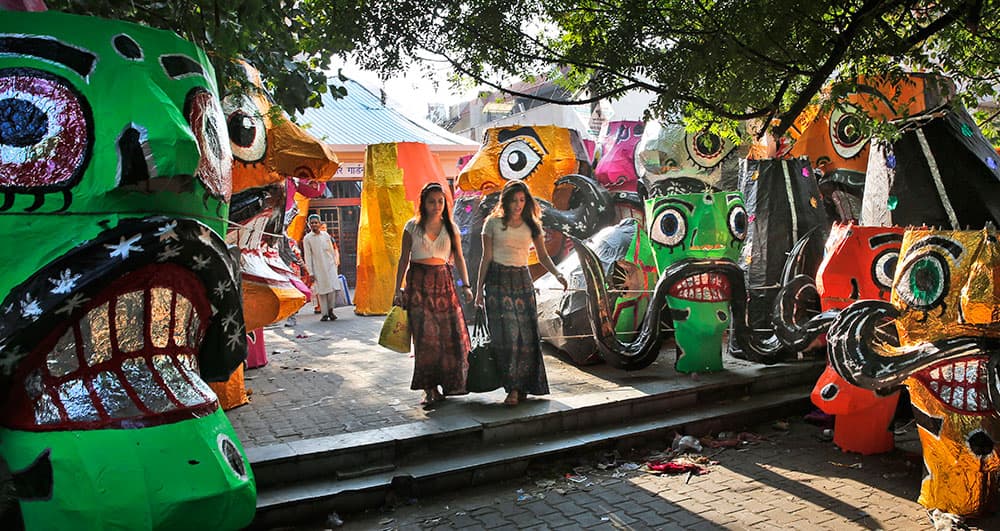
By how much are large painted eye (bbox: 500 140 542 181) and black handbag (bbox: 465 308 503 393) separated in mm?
4173

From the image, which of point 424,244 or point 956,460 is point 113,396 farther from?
point 956,460

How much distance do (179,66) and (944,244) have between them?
11.4 feet

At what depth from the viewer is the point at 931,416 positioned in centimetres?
368

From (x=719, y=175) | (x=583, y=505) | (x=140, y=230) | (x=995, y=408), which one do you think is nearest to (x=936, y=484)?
(x=995, y=408)

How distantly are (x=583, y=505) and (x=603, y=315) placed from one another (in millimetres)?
1938

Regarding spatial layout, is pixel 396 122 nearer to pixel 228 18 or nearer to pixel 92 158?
pixel 228 18

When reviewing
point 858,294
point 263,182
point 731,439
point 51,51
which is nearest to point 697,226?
point 858,294

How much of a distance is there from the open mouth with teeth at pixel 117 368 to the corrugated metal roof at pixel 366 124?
38.9 feet

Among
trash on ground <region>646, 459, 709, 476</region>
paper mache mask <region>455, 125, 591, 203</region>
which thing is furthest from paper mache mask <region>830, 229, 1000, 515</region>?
paper mache mask <region>455, 125, 591, 203</region>

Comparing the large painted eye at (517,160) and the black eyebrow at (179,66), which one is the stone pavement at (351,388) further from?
the black eyebrow at (179,66)

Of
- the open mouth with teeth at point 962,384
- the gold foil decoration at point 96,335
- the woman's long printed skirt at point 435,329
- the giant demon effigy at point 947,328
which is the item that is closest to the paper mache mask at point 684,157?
the woman's long printed skirt at point 435,329

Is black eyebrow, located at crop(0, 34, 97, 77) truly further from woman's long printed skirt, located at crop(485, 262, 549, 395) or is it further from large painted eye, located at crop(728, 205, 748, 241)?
large painted eye, located at crop(728, 205, 748, 241)

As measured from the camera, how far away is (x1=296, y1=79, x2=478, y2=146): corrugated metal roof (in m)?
13.8

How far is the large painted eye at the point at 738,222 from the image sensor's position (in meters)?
6.11
